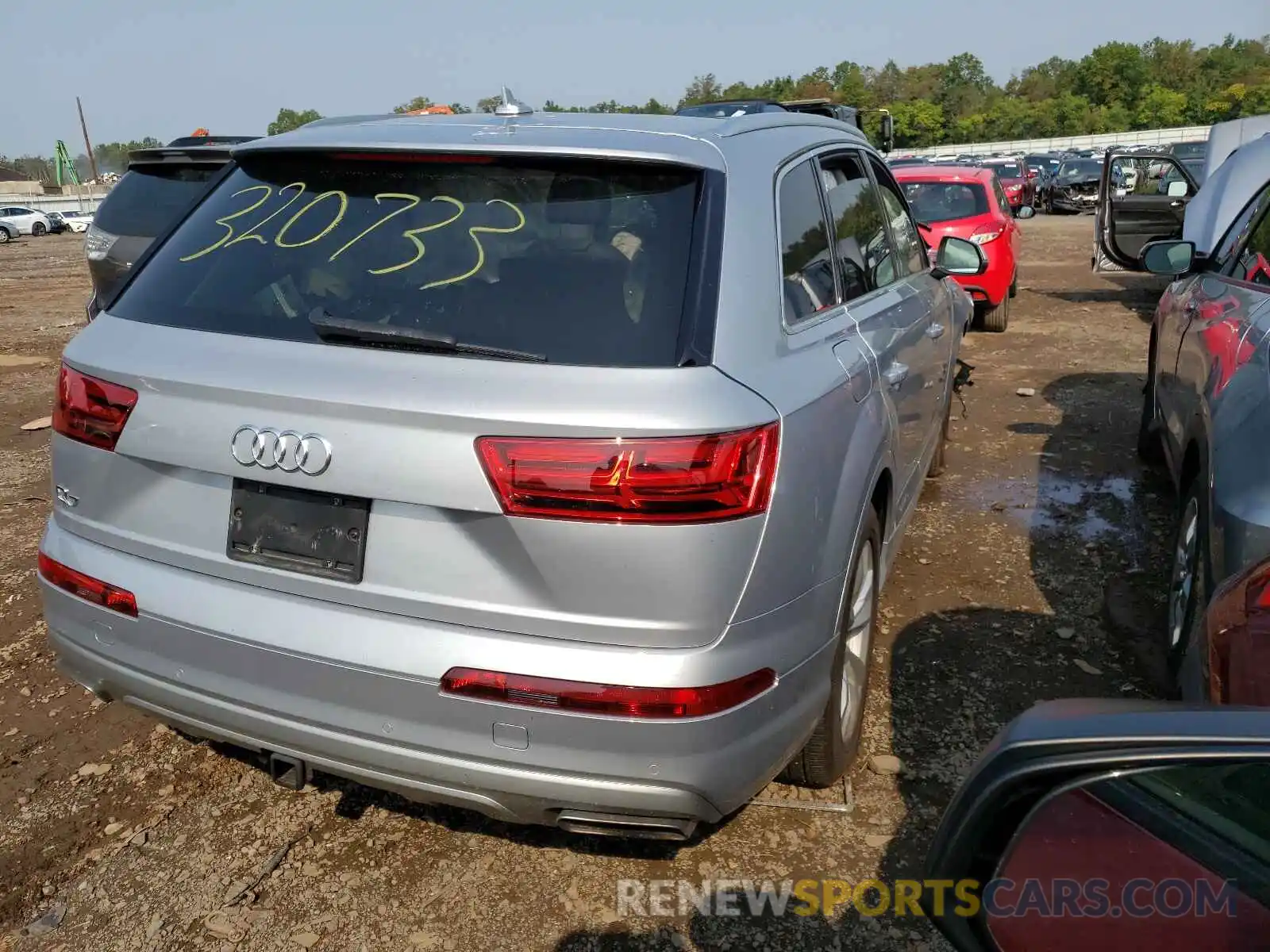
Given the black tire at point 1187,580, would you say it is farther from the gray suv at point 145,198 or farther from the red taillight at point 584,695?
the gray suv at point 145,198

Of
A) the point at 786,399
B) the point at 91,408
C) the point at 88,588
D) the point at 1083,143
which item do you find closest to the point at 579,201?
the point at 786,399

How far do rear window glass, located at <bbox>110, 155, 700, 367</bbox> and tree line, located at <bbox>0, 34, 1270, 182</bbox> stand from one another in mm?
81104

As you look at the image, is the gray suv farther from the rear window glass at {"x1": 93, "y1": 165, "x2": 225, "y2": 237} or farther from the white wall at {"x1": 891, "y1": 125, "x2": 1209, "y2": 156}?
the white wall at {"x1": 891, "y1": 125, "x2": 1209, "y2": 156}

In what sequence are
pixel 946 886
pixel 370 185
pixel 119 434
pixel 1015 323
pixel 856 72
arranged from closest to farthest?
pixel 946 886, pixel 119 434, pixel 370 185, pixel 1015 323, pixel 856 72

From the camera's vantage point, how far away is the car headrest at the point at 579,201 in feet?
7.77

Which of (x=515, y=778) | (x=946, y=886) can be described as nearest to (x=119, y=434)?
(x=515, y=778)

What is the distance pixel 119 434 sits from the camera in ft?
7.89

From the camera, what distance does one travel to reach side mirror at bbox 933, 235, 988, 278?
15.7 feet

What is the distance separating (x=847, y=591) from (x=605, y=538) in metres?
0.93

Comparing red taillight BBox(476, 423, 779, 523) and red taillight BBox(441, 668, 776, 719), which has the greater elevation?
red taillight BBox(476, 423, 779, 523)

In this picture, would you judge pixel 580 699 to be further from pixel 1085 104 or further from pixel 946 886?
pixel 1085 104

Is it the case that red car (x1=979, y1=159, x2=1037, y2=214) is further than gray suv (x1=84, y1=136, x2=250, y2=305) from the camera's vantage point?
Yes

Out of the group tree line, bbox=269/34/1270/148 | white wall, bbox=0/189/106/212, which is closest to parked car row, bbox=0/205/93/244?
white wall, bbox=0/189/106/212

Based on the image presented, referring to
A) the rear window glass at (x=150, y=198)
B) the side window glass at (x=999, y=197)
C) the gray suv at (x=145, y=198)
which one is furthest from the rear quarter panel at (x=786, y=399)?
the side window glass at (x=999, y=197)
